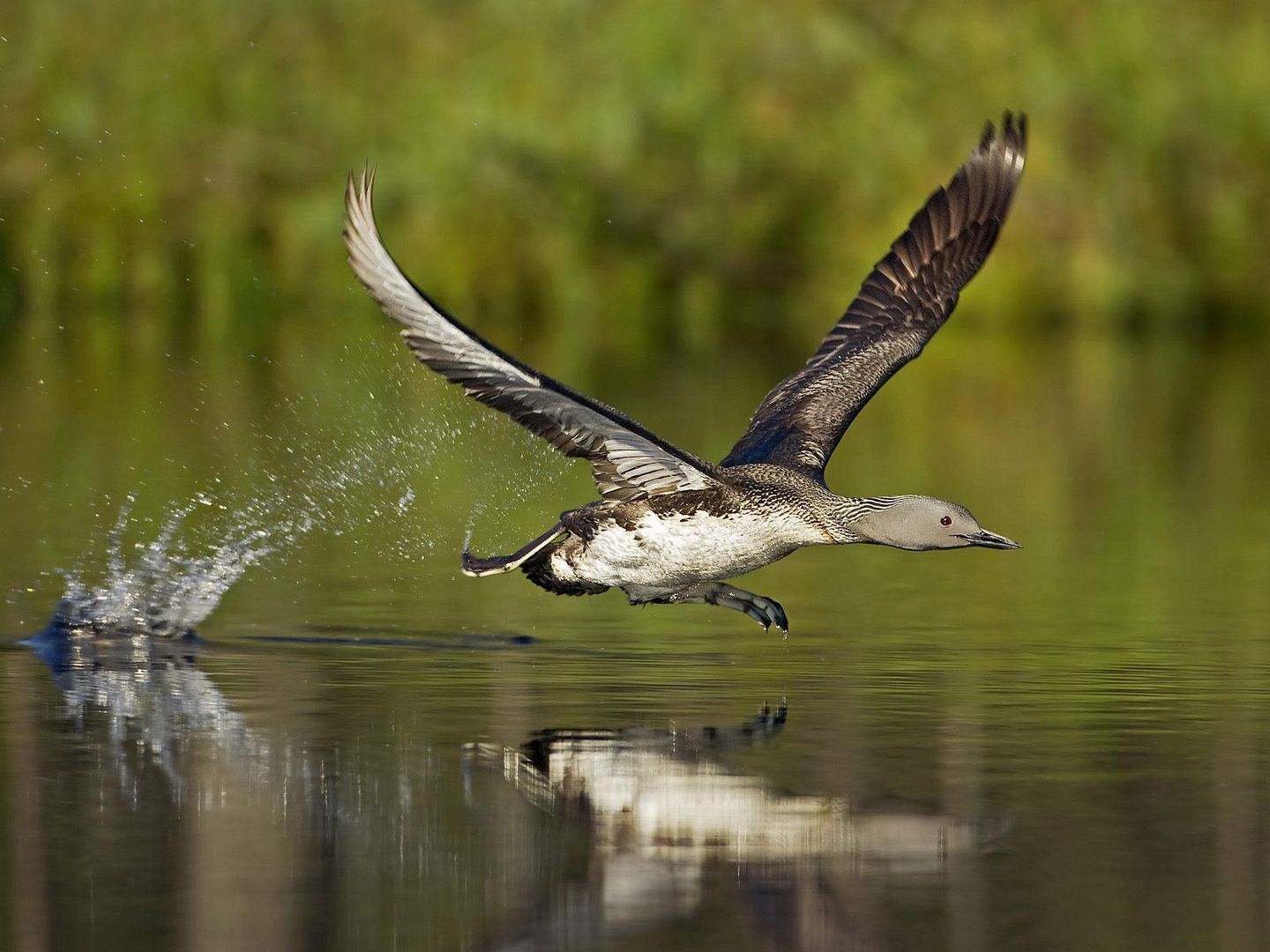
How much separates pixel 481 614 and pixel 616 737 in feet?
12.2

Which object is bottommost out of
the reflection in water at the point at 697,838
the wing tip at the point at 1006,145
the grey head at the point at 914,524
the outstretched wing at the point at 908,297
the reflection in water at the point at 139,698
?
the reflection in water at the point at 697,838

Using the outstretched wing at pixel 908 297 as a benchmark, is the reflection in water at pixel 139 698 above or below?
below

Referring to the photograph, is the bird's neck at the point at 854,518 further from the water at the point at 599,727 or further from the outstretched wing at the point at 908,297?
the outstretched wing at the point at 908,297

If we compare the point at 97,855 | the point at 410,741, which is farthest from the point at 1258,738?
the point at 97,855

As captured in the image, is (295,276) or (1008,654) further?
(295,276)

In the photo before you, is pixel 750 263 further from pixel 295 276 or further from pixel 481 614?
pixel 481 614

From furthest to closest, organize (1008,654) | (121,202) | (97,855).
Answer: (121,202) < (1008,654) < (97,855)

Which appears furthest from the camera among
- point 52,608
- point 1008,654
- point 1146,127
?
point 1146,127

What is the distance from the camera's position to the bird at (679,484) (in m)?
9.94

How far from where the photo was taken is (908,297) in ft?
46.0

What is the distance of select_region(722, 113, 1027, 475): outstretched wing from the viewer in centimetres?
1309

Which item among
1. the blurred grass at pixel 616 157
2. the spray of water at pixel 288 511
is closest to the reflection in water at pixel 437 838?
the spray of water at pixel 288 511

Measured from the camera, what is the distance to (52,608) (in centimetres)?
1275

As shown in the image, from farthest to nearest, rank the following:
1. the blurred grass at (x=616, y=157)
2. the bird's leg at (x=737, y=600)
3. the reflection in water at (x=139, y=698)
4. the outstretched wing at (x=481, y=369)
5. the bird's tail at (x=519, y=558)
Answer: the blurred grass at (x=616, y=157), the bird's tail at (x=519, y=558), the bird's leg at (x=737, y=600), the outstretched wing at (x=481, y=369), the reflection in water at (x=139, y=698)
